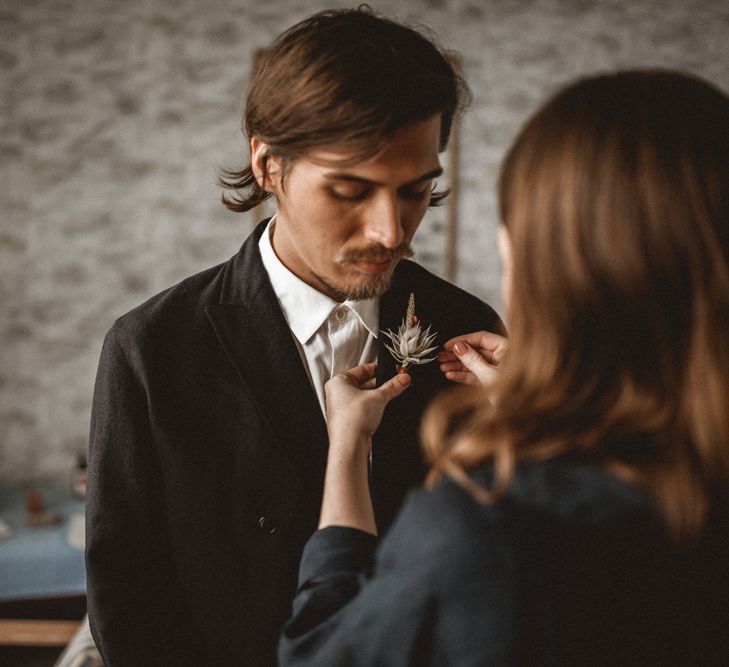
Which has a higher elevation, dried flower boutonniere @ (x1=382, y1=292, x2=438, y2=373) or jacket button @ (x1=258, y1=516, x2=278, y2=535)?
dried flower boutonniere @ (x1=382, y1=292, x2=438, y2=373)

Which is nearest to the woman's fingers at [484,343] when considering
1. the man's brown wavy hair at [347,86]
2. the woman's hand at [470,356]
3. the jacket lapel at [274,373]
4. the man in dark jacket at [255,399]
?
the woman's hand at [470,356]

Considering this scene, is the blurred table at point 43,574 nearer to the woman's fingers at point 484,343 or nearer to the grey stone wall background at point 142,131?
the grey stone wall background at point 142,131

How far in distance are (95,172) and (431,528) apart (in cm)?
293

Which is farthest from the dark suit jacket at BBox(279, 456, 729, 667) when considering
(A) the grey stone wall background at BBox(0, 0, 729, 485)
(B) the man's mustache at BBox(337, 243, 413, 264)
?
(A) the grey stone wall background at BBox(0, 0, 729, 485)

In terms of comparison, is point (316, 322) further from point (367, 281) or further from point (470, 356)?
point (470, 356)

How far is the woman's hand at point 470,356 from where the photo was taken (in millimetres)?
1235

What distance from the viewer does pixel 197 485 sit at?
1164 mm

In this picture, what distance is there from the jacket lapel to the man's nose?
0.74 feet

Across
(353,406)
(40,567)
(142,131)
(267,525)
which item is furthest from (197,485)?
(142,131)

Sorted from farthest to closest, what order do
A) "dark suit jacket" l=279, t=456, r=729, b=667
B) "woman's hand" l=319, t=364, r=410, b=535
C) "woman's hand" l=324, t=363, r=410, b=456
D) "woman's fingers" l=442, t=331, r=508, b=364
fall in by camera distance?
"woman's fingers" l=442, t=331, r=508, b=364 < "woman's hand" l=324, t=363, r=410, b=456 < "woman's hand" l=319, t=364, r=410, b=535 < "dark suit jacket" l=279, t=456, r=729, b=667

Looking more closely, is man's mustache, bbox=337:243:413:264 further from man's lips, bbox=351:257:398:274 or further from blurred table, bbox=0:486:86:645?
blurred table, bbox=0:486:86:645

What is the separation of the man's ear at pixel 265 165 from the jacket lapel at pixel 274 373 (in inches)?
7.2

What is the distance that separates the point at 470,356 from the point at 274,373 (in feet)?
1.14

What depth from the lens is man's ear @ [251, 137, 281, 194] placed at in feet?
4.16
